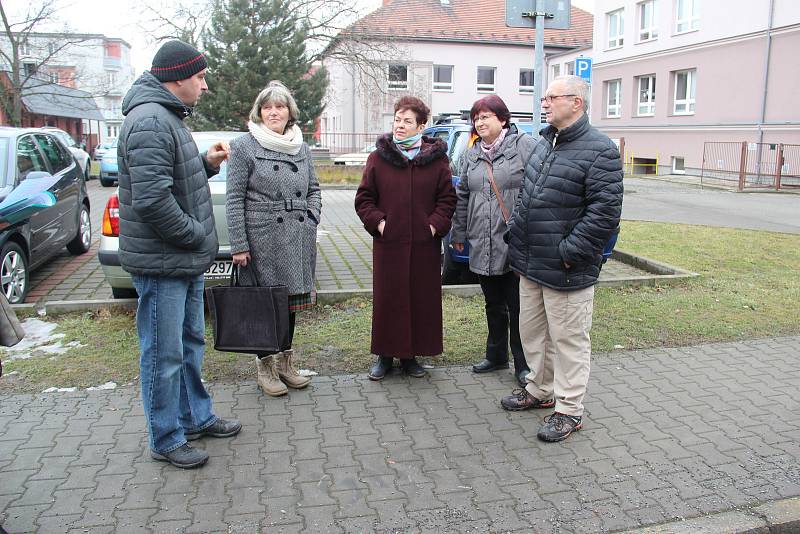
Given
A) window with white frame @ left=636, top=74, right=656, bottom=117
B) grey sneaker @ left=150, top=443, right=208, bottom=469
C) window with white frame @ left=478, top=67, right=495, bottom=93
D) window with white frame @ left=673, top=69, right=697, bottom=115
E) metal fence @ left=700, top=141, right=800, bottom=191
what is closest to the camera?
grey sneaker @ left=150, top=443, right=208, bottom=469

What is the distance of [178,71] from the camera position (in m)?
3.51

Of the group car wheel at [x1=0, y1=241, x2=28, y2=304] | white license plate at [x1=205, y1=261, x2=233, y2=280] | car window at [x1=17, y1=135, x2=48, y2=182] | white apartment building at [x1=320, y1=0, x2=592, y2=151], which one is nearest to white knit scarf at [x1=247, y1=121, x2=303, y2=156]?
white license plate at [x1=205, y1=261, x2=233, y2=280]

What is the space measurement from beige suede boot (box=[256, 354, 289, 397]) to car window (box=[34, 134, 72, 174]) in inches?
212

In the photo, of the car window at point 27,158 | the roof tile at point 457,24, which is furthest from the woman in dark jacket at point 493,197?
the roof tile at point 457,24

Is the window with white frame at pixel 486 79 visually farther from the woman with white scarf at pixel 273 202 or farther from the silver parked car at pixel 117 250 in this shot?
the woman with white scarf at pixel 273 202

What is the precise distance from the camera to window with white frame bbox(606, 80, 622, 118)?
3378 centimetres

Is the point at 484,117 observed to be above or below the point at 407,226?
above

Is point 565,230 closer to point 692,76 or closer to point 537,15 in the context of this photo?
point 537,15

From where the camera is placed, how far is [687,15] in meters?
28.5

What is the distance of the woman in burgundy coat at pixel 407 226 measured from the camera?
4.71 meters

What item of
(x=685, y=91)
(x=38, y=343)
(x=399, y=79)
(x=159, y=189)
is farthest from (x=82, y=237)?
(x=399, y=79)

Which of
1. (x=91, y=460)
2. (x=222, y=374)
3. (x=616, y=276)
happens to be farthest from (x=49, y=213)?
(x=616, y=276)

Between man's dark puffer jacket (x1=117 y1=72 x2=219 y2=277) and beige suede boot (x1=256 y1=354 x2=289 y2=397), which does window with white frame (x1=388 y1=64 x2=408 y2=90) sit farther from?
man's dark puffer jacket (x1=117 y1=72 x2=219 y2=277)

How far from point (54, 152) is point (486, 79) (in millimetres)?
39125
